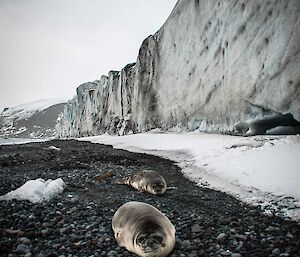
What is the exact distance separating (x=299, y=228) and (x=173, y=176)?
3.98 meters

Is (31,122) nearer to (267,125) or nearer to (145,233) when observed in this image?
(267,125)

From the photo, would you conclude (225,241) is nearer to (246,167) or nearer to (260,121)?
(246,167)

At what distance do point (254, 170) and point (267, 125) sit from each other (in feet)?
15.9

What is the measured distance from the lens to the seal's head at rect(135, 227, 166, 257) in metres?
2.72

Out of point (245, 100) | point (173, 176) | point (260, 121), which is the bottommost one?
point (173, 176)

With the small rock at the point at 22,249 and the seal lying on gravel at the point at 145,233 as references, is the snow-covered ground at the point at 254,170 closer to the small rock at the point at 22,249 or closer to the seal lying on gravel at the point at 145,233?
the seal lying on gravel at the point at 145,233

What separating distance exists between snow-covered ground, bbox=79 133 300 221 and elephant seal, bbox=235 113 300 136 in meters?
1.45

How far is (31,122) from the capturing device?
8669 cm

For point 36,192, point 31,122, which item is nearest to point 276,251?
point 36,192

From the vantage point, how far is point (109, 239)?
10.8ft

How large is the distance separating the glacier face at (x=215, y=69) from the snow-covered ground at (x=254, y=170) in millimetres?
2152

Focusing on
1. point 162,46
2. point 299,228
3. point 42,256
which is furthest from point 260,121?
point 162,46

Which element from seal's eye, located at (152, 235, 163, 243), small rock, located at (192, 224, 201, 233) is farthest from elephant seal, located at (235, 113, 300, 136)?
seal's eye, located at (152, 235, 163, 243)

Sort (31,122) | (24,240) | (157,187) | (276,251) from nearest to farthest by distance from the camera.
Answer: (276,251)
(24,240)
(157,187)
(31,122)
